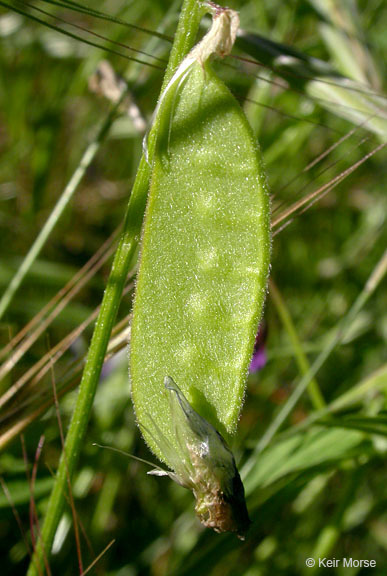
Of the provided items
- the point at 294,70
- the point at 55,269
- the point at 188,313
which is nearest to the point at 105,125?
the point at 294,70

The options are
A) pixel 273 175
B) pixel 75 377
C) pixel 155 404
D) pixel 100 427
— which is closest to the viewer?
pixel 155 404

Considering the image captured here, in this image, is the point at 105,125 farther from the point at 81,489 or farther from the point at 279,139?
the point at 81,489

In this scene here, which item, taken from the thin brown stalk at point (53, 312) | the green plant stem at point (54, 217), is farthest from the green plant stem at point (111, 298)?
the green plant stem at point (54, 217)

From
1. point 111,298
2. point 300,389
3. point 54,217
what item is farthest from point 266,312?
point 111,298

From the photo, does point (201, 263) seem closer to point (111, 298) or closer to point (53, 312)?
point (111, 298)

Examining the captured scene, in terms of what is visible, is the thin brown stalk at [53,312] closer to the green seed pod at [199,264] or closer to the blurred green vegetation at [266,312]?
the blurred green vegetation at [266,312]

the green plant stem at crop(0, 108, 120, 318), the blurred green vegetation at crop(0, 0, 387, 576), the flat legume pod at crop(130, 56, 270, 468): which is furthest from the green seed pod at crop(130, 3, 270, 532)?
the green plant stem at crop(0, 108, 120, 318)

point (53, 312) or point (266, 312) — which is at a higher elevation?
point (53, 312)
